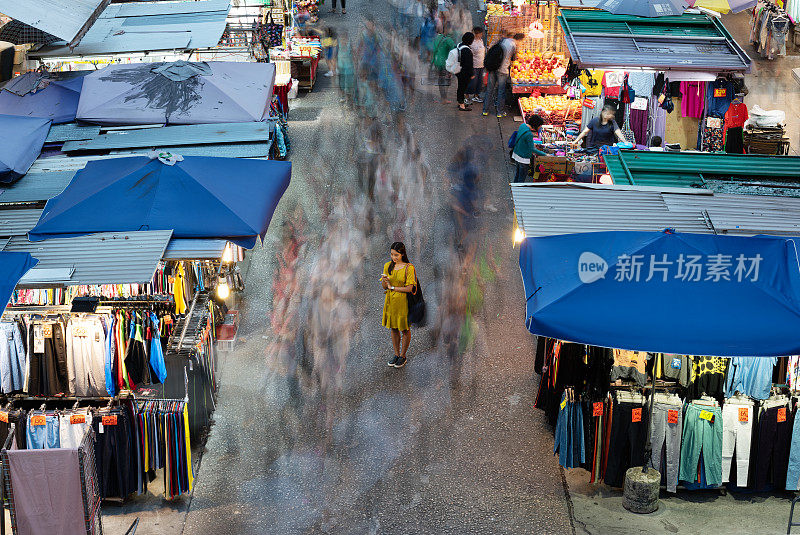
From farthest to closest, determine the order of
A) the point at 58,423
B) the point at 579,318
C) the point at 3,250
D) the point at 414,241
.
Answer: the point at 414,241 < the point at 3,250 < the point at 58,423 < the point at 579,318

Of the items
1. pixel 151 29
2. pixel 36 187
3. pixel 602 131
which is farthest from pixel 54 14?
pixel 602 131

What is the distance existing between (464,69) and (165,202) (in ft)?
35.0

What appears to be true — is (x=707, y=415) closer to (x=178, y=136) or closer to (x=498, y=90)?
(x=178, y=136)

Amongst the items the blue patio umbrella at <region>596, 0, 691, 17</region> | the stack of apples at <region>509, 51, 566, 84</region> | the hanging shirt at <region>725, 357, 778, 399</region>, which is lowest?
the hanging shirt at <region>725, 357, 778, 399</region>

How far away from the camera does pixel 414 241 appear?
14.3 metres

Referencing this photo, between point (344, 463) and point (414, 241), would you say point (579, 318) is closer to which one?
point (344, 463)

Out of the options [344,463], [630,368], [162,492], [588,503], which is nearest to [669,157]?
[630,368]

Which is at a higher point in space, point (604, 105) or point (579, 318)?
point (604, 105)

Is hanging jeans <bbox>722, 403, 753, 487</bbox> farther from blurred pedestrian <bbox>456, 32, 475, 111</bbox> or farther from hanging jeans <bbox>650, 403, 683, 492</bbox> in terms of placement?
blurred pedestrian <bbox>456, 32, 475, 111</bbox>

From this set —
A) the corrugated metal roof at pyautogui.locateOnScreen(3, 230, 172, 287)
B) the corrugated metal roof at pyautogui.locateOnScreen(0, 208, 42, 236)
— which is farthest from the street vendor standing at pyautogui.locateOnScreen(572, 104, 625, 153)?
the corrugated metal roof at pyautogui.locateOnScreen(0, 208, 42, 236)

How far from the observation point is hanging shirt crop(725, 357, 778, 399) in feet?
29.2

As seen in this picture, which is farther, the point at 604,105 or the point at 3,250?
the point at 604,105

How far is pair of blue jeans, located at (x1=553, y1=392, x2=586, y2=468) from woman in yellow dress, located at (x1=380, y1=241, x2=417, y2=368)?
2377mm

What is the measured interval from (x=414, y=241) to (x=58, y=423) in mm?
6742
